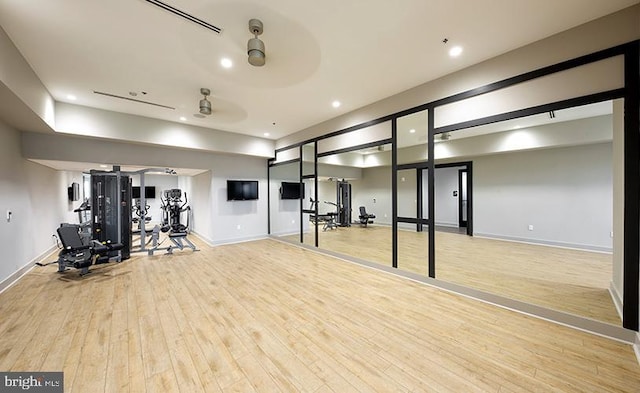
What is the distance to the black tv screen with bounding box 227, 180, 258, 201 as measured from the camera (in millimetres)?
6927

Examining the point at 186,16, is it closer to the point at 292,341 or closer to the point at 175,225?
the point at 292,341

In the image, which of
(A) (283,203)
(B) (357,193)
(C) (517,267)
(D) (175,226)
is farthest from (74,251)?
(B) (357,193)

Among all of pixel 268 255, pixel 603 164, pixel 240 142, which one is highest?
pixel 240 142

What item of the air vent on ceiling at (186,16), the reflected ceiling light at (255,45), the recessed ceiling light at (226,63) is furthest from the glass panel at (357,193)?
the air vent on ceiling at (186,16)

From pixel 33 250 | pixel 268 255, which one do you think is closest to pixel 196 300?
pixel 268 255

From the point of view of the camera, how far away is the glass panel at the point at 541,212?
3510mm

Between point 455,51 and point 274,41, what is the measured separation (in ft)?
7.48

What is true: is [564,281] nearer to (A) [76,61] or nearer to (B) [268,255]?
(B) [268,255]

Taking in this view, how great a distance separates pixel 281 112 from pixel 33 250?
19.1ft

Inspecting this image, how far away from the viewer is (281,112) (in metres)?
5.09

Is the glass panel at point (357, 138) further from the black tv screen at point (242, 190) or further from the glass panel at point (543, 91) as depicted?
the black tv screen at point (242, 190)
